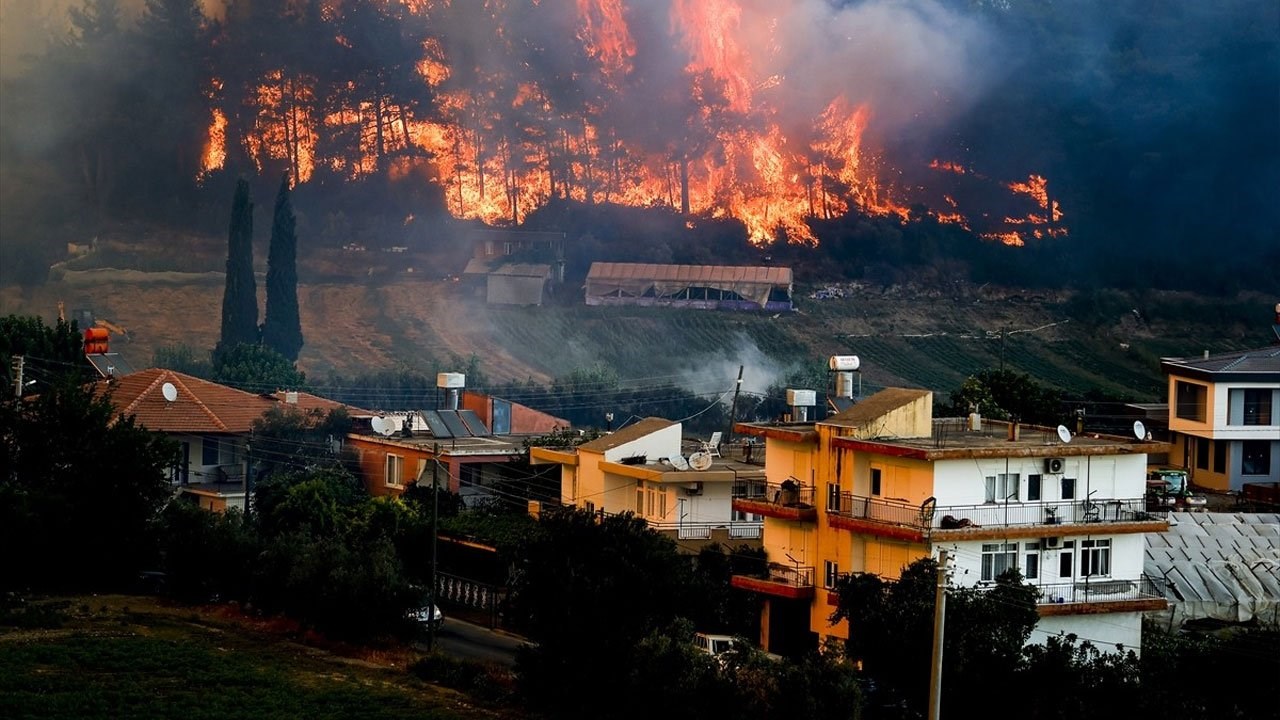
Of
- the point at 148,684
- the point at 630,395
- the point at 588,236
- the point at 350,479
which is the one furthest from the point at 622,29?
the point at 148,684

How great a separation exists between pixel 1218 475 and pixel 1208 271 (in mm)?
57407

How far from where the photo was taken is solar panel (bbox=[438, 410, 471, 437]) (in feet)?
203

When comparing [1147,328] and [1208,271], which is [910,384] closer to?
[1147,328]

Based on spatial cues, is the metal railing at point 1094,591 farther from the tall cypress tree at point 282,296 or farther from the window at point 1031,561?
the tall cypress tree at point 282,296

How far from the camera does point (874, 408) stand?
42.6 m

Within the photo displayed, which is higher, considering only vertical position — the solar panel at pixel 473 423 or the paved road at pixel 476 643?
the solar panel at pixel 473 423

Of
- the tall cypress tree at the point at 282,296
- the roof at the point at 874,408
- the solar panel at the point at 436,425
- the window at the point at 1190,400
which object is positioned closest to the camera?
the roof at the point at 874,408

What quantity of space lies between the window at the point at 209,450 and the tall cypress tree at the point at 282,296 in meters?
24.6

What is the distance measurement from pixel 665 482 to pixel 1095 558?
10.8 metres

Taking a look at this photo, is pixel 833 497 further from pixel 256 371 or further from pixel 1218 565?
pixel 256 371

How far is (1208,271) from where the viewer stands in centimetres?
11175

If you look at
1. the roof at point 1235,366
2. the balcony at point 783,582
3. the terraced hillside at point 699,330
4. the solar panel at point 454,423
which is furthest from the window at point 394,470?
the terraced hillside at point 699,330

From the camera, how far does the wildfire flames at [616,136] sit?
116m

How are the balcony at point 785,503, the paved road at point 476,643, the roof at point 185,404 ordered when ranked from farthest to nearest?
the roof at point 185,404 → the paved road at point 476,643 → the balcony at point 785,503
